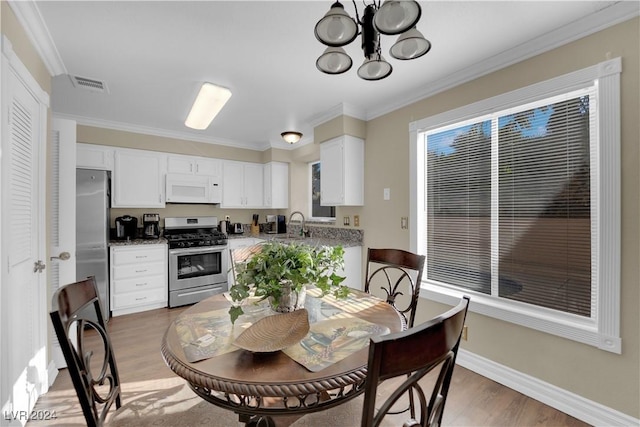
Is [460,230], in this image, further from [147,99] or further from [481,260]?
[147,99]

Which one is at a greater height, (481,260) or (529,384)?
(481,260)

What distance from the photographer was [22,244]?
1686 millimetres

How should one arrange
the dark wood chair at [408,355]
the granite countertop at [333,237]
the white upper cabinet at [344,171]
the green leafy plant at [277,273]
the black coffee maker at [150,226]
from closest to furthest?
the dark wood chair at [408,355], the green leafy plant at [277,273], the white upper cabinet at [344,171], the granite countertop at [333,237], the black coffee maker at [150,226]

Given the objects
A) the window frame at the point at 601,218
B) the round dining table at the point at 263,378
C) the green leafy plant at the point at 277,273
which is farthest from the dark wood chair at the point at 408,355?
the window frame at the point at 601,218

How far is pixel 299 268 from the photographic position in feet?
4.12

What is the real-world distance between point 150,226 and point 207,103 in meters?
2.08

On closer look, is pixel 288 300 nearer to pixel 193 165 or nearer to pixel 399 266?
pixel 399 266

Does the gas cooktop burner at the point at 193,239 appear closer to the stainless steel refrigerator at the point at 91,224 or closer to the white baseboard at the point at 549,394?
the stainless steel refrigerator at the point at 91,224

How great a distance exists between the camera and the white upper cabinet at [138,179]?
3.67 m

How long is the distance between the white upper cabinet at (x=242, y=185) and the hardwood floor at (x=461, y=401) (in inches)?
97.2

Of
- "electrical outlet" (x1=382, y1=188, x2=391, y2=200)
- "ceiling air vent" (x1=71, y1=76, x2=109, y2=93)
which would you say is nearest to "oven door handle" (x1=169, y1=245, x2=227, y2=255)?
"ceiling air vent" (x1=71, y1=76, x2=109, y2=93)

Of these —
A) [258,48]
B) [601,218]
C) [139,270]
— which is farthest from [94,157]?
[601,218]

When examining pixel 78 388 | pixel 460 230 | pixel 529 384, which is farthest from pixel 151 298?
pixel 529 384

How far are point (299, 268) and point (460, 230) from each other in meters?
1.81
